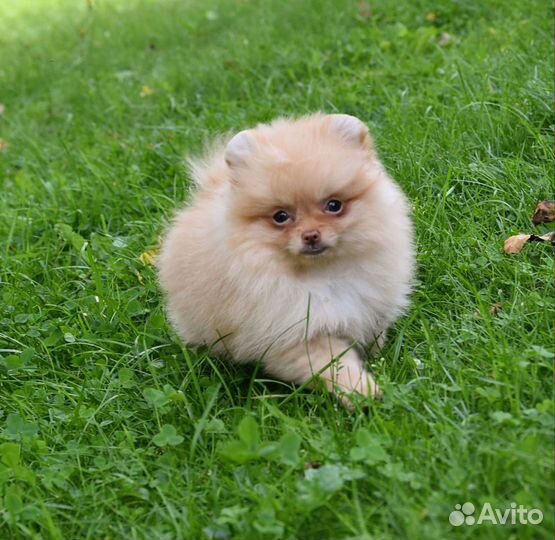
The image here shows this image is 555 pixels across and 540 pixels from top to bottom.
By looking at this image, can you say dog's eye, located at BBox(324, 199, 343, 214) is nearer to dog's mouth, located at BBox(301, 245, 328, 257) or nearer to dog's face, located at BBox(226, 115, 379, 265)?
dog's face, located at BBox(226, 115, 379, 265)

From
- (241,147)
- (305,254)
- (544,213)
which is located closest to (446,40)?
(544,213)

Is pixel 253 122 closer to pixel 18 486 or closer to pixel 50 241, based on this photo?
pixel 50 241

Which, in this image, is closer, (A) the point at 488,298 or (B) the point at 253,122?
(A) the point at 488,298

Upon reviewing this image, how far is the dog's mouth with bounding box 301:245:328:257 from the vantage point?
2785mm

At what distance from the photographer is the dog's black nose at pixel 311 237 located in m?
2.76

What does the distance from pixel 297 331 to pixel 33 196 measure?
2527mm

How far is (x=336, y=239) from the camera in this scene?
111 inches

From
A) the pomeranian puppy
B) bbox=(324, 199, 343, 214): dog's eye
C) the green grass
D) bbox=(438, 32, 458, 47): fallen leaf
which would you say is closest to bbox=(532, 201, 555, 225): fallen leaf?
the green grass

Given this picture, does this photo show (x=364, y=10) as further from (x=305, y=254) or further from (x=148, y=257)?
(x=305, y=254)

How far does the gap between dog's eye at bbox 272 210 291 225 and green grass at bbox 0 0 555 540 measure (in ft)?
1.87

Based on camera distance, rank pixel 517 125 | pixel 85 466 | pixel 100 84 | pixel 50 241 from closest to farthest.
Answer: pixel 85 466, pixel 517 125, pixel 50 241, pixel 100 84

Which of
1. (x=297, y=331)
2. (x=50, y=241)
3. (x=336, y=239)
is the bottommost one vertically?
(x=50, y=241)

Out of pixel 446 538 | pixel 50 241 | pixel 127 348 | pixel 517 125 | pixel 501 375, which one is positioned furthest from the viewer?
pixel 50 241

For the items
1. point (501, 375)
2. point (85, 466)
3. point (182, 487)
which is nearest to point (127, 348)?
point (85, 466)
